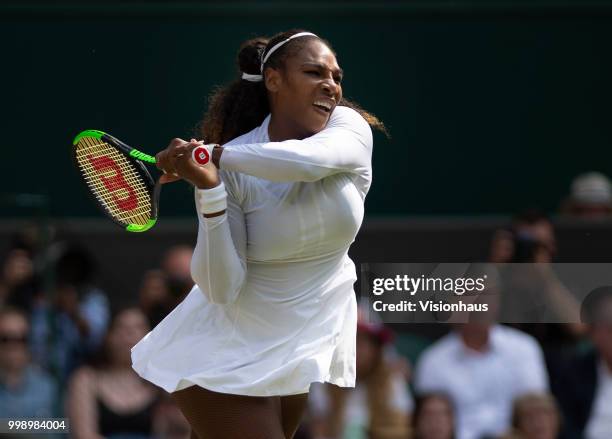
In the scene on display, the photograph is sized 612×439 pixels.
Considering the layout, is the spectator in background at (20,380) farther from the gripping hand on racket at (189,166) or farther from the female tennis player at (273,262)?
the gripping hand on racket at (189,166)

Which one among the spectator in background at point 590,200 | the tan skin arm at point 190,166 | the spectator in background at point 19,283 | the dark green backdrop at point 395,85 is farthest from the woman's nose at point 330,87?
the dark green backdrop at point 395,85

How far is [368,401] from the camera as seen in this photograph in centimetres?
539

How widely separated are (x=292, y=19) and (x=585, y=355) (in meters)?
2.65

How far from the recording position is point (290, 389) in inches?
125

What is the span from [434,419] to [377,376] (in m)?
0.31

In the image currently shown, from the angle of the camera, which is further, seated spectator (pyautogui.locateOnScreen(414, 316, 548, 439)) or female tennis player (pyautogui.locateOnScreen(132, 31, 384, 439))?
seated spectator (pyautogui.locateOnScreen(414, 316, 548, 439))

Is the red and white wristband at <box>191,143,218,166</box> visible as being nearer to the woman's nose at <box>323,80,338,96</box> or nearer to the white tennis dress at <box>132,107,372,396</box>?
the white tennis dress at <box>132,107,372,396</box>

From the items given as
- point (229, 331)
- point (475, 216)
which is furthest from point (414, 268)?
point (229, 331)

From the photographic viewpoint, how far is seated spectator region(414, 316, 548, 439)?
209 inches

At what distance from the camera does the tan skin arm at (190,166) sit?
303 centimetres

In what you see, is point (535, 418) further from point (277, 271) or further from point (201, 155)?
point (201, 155)

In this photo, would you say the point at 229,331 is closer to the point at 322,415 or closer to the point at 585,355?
the point at 322,415

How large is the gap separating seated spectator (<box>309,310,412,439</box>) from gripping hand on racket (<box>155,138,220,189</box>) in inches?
97.2

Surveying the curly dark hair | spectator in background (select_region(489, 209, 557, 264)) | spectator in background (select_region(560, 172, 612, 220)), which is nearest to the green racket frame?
the curly dark hair
